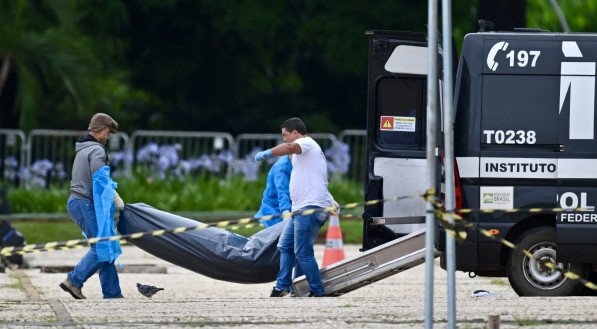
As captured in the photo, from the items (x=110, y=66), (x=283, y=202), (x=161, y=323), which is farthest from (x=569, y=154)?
(x=110, y=66)

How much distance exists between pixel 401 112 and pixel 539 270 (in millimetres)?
2150

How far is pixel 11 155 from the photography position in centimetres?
2784

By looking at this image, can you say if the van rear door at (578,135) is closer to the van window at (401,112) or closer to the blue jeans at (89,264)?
the van window at (401,112)

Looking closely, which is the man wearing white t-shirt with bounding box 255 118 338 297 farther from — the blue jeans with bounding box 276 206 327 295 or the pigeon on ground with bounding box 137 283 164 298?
the pigeon on ground with bounding box 137 283 164 298

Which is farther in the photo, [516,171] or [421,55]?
[421,55]

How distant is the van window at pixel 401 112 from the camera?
15352 millimetres

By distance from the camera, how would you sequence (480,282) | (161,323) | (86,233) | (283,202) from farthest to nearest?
(480,282) < (283,202) < (86,233) < (161,323)

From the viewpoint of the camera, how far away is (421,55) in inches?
601

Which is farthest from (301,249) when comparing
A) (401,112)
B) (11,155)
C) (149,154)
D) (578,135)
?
(11,155)

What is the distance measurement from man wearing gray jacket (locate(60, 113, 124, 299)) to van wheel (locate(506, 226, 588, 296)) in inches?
135

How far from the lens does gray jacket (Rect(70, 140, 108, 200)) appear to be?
14.6 meters

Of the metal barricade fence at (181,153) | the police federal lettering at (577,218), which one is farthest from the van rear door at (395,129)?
the metal barricade fence at (181,153)

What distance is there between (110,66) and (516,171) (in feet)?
81.8

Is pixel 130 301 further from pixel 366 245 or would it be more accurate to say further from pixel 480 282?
pixel 480 282
